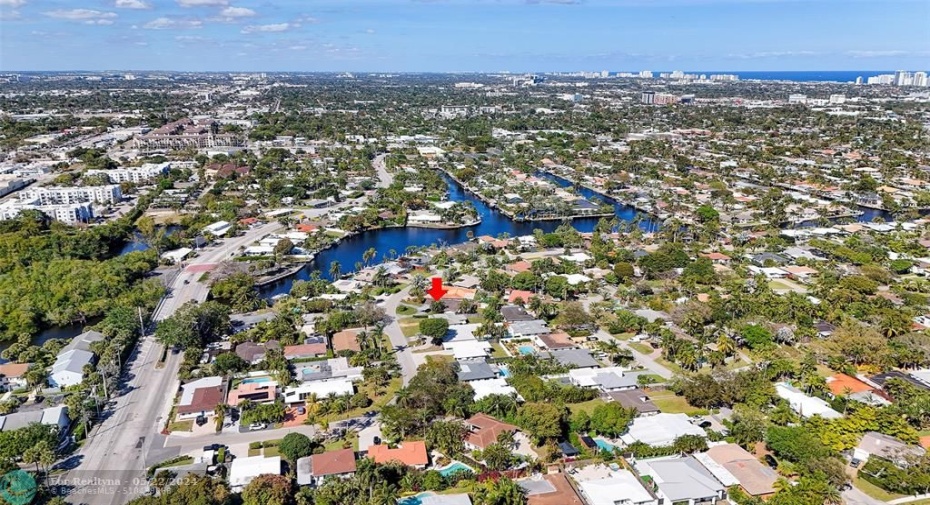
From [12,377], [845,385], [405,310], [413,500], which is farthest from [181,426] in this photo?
[845,385]

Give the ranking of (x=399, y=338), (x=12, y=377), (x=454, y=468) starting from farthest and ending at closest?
(x=399, y=338) → (x=12, y=377) → (x=454, y=468)

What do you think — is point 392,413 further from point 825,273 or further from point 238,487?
point 825,273

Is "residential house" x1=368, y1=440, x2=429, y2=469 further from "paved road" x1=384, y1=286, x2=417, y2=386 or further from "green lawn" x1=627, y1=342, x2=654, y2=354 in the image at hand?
"green lawn" x1=627, y1=342, x2=654, y2=354

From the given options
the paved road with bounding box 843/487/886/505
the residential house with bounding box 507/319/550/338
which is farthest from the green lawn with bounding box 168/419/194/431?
the paved road with bounding box 843/487/886/505

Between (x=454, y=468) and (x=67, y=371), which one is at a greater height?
(x=67, y=371)

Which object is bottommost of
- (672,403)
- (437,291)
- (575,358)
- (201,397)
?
(672,403)

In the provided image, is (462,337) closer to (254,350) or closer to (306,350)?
(306,350)
